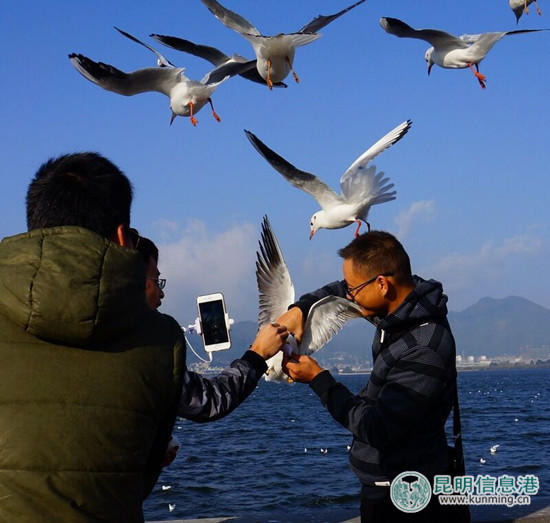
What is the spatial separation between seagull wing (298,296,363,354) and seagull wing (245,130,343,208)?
258 cm

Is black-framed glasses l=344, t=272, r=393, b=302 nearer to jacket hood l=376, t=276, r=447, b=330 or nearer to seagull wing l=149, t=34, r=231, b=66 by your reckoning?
jacket hood l=376, t=276, r=447, b=330

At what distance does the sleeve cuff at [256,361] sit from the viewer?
2.20m

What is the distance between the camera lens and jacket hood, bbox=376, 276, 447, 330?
276 centimetres

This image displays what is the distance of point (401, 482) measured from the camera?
2734 mm

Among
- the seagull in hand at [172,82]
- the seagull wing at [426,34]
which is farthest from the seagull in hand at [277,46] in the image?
the seagull wing at [426,34]

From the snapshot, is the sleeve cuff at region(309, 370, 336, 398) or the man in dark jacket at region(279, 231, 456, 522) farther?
the sleeve cuff at region(309, 370, 336, 398)

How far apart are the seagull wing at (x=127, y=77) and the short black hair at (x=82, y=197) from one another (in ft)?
14.5

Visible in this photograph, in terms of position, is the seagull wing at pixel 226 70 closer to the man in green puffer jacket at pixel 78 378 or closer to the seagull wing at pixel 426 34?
the seagull wing at pixel 426 34

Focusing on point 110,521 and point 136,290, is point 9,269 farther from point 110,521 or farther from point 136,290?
point 110,521

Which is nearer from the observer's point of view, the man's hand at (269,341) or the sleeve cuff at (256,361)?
the sleeve cuff at (256,361)

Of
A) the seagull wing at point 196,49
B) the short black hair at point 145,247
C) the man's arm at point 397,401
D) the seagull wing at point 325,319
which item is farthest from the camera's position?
the seagull wing at point 196,49

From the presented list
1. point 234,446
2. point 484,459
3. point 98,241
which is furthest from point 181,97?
point 234,446

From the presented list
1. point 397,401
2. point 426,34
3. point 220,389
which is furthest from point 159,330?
point 426,34

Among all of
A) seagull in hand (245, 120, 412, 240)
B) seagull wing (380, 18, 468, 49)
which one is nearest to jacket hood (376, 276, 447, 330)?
seagull in hand (245, 120, 412, 240)
